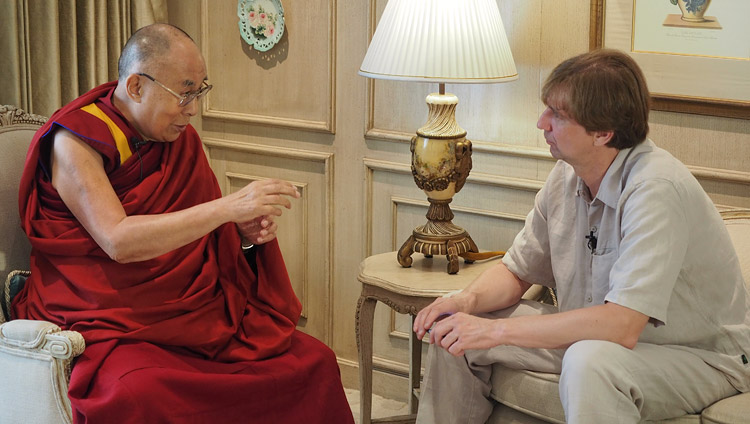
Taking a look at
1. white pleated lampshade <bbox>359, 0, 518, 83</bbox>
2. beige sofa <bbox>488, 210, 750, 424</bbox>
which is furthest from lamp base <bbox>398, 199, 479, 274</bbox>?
beige sofa <bbox>488, 210, 750, 424</bbox>

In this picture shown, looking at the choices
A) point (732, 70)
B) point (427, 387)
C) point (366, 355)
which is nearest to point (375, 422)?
point (366, 355)

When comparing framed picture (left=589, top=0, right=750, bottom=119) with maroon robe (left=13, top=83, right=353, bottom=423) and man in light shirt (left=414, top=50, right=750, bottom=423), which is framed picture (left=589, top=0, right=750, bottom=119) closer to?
man in light shirt (left=414, top=50, right=750, bottom=423)

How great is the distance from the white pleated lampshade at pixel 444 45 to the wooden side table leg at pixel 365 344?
691 mm

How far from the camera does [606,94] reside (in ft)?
6.63

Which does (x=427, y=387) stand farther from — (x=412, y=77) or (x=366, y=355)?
(x=412, y=77)

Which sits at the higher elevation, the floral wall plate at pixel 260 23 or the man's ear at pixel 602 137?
the floral wall plate at pixel 260 23

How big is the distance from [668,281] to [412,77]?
969 millimetres

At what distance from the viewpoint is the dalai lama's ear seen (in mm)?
2389

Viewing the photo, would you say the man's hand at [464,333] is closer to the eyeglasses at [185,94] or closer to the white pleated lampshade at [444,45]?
the white pleated lampshade at [444,45]

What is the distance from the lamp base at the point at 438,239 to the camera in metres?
2.73

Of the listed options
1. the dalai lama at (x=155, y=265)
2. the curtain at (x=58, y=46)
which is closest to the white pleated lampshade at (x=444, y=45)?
the dalai lama at (x=155, y=265)

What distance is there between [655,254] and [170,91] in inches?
51.2

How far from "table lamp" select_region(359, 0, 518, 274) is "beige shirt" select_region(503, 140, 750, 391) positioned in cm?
44

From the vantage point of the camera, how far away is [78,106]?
7.85 ft
